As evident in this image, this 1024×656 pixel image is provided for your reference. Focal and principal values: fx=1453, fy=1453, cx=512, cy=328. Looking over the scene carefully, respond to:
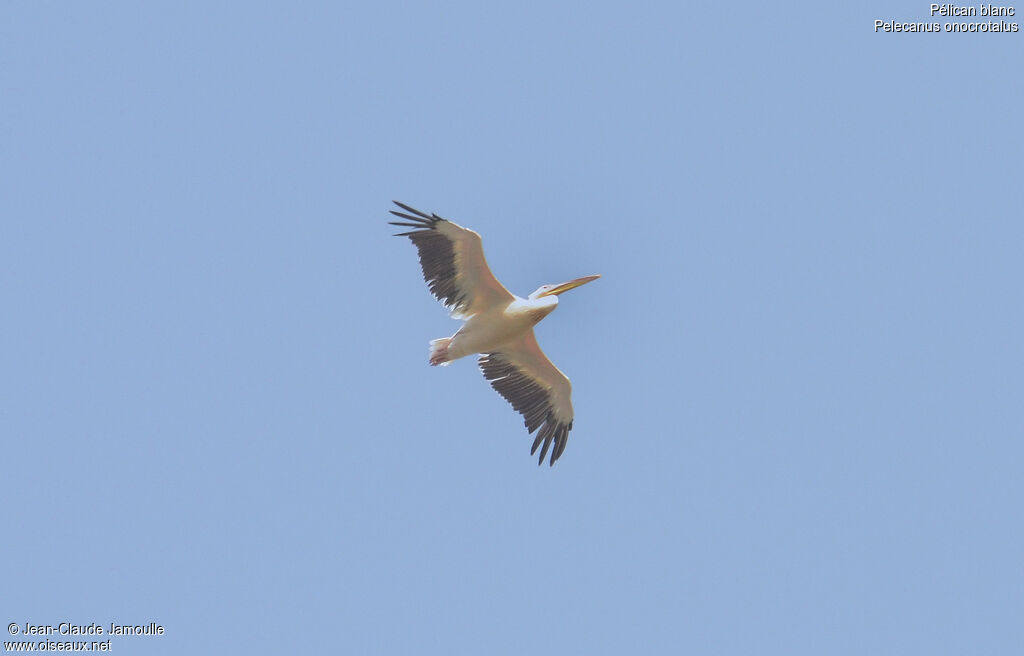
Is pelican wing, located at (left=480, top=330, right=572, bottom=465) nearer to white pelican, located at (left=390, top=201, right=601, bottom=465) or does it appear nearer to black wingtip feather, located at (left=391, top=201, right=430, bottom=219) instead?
white pelican, located at (left=390, top=201, right=601, bottom=465)

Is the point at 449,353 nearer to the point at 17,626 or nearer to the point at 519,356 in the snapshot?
the point at 519,356

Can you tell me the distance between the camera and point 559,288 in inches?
671

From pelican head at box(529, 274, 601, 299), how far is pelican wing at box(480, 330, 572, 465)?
80 centimetres

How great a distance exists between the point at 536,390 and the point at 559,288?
54.8 inches

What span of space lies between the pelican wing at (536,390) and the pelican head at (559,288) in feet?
2.63

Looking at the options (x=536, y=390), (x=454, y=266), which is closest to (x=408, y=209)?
(x=454, y=266)

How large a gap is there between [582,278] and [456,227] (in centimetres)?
183

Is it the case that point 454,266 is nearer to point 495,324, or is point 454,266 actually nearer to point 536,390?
point 495,324

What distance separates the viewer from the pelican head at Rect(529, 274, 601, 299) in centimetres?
1700

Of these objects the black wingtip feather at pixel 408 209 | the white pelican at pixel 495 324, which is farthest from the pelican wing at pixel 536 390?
the black wingtip feather at pixel 408 209

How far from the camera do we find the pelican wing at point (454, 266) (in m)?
16.2

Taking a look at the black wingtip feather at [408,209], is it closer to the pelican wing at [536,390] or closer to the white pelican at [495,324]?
the white pelican at [495,324]

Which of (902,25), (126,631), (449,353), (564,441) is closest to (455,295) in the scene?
(449,353)

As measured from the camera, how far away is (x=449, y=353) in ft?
55.4
